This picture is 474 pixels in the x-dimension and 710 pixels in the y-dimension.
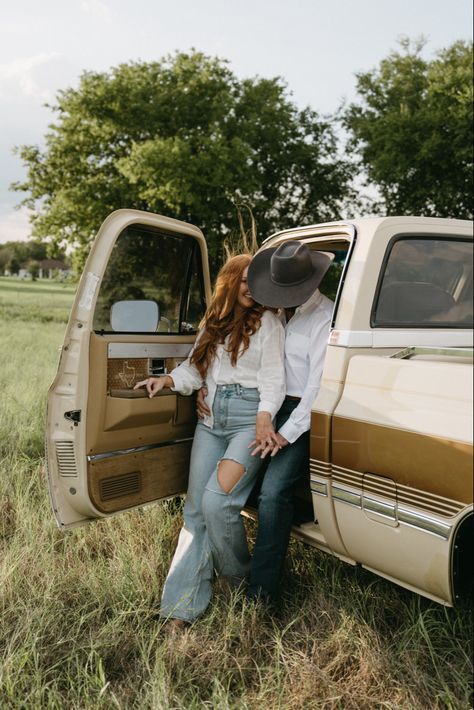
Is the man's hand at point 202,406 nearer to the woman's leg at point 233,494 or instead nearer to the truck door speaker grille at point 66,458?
the woman's leg at point 233,494

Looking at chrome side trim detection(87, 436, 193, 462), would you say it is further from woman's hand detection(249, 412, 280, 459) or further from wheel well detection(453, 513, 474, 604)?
wheel well detection(453, 513, 474, 604)

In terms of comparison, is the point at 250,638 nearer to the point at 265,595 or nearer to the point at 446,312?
the point at 265,595

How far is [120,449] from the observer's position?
11.3 feet

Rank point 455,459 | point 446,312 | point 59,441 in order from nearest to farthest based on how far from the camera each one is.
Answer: point 455,459 → point 446,312 → point 59,441

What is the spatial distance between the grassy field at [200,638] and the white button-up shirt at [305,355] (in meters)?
0.90

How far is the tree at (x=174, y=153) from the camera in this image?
24.2 metres

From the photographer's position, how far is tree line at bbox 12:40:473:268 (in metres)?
24.0

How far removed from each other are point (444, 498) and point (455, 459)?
17cm

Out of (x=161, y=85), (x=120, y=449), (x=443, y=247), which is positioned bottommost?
(x=120, y=449)

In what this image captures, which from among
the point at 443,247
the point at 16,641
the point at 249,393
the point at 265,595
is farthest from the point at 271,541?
the point at 443,247

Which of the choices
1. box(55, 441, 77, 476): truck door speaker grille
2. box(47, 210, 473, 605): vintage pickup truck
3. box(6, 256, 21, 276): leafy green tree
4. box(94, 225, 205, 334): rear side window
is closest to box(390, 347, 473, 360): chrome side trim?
box(47, 210, 473, 605): vintage pickup truck

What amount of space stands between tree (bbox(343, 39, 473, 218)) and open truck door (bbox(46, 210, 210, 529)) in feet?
71.1

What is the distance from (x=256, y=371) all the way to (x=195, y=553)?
1015 mm

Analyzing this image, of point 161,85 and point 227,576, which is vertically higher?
point 161,85
